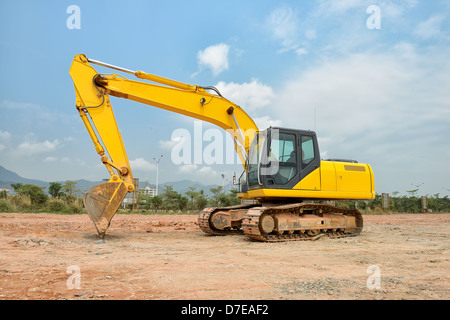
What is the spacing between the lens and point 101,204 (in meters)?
7.70

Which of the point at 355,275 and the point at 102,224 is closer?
the point at 355,275

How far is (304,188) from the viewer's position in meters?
8.51

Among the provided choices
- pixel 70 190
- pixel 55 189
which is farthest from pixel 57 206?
pixel 70 190

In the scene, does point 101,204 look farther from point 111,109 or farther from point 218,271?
point 218,271

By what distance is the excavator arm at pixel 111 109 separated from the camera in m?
7.73

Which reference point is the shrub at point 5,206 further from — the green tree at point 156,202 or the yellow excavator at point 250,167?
the yellow excavator at point 250,167

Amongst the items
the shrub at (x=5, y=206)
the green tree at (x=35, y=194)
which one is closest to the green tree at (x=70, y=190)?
the green tree at (x=35, y=194)

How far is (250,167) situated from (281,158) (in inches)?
35.7

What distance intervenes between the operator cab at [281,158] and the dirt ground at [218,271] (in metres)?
1.71

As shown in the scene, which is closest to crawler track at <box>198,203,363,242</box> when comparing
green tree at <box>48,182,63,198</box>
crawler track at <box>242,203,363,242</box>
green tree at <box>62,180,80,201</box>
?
crawler track at <box>242,203,363,242</box>
